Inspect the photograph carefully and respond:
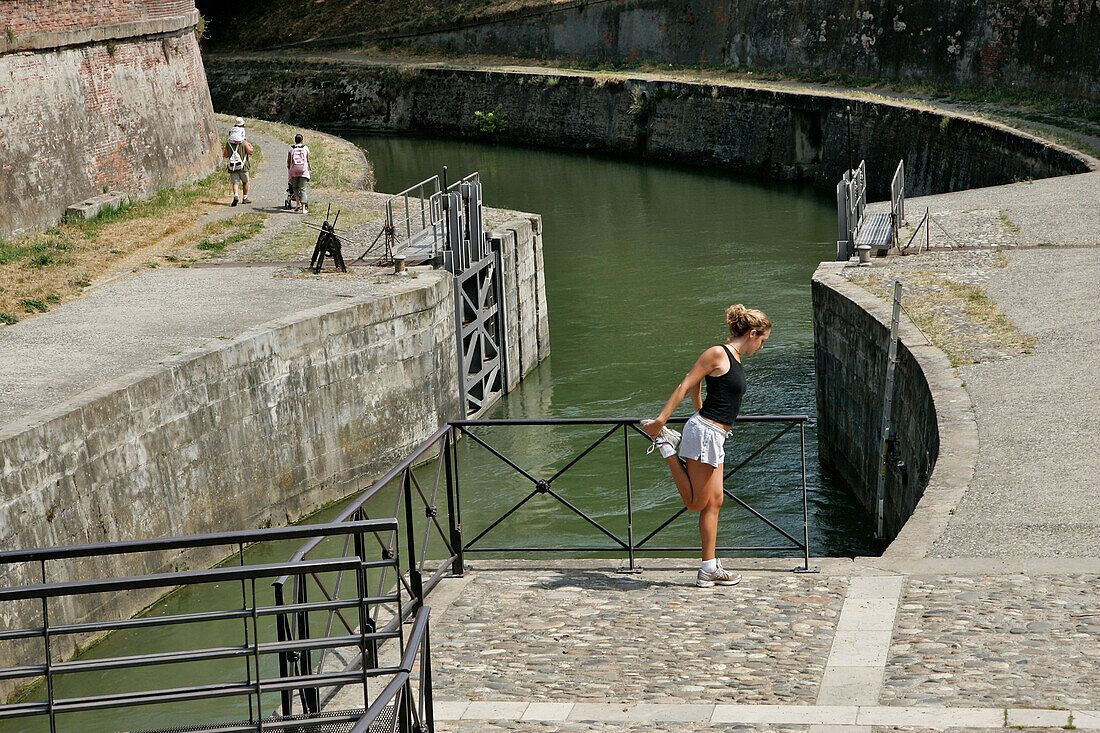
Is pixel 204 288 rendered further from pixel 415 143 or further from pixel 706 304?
pixel 415 143

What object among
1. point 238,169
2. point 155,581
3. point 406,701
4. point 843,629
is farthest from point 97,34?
point 406,701

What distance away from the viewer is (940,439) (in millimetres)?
10305

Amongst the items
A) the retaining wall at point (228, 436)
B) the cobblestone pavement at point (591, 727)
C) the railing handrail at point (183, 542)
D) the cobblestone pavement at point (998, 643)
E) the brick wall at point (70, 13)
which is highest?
the brick wall at point (70, 13)

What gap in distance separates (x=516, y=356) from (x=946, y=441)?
945 centimetres

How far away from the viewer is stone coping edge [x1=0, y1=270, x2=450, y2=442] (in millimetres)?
11062

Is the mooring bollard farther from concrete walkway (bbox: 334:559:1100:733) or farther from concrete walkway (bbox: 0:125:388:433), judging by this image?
concrete walkway (bbox: 334:559:1100:733)

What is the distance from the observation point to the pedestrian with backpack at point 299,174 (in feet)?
69.4

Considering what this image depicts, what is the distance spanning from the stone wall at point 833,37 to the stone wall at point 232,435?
819 inches

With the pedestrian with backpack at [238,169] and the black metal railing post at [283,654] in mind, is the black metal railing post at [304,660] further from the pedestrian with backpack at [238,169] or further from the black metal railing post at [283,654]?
the pedestrian with backpack at [238,169]

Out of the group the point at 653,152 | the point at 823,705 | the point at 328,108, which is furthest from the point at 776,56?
the point at 823,705

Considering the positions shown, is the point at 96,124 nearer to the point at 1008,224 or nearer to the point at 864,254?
the point at 864,254

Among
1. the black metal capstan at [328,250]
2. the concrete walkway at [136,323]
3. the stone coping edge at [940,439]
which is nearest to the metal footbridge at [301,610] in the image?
the stone coping edge at [940,439]

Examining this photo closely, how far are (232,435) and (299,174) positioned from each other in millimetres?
9024

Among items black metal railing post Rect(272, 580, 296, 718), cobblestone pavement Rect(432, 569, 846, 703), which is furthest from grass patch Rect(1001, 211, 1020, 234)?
black metal railing post Rect(272, 580, 296, 718)
